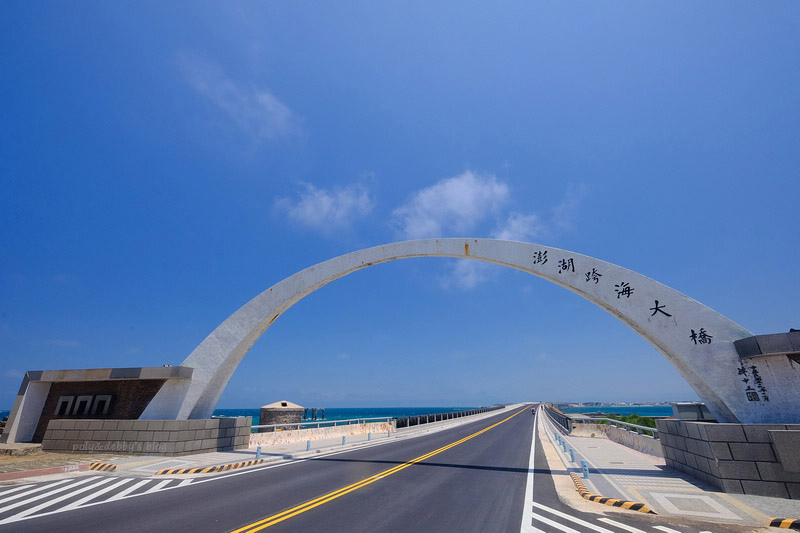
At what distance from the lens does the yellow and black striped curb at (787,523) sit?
660cm

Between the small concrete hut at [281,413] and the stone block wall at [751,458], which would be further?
the small concrete hut at [281,413]

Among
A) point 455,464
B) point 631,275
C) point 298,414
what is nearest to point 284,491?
point 455,464

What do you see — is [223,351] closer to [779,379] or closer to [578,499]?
[578,499]

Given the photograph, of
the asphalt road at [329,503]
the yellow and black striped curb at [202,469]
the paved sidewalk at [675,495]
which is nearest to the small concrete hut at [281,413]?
the yellow and black striped curb at [202,469]

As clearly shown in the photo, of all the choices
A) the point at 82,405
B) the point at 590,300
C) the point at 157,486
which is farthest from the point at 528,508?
the point at 82,405

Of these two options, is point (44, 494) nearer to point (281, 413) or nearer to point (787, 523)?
point (787, 523)

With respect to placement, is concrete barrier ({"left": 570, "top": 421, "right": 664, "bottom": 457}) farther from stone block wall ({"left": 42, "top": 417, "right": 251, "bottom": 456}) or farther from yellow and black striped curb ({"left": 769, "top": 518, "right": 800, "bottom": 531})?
stone block wall ({"left": 42, "top": 417, "right": 251, "bottom": 456})

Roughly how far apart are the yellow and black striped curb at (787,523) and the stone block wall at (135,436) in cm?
1742

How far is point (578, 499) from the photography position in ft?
29.7

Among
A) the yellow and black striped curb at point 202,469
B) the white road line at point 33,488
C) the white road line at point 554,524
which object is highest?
the yellow and black striped curb at point 202,469

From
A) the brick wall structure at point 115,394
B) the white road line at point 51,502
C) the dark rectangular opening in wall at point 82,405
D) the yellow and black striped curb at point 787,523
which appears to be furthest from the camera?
the dark rectangular opening in wall at point 82,405

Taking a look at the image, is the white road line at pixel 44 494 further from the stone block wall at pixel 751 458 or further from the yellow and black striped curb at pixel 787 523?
the stone block wall at pixel 751 458

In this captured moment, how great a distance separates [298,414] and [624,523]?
27.6m

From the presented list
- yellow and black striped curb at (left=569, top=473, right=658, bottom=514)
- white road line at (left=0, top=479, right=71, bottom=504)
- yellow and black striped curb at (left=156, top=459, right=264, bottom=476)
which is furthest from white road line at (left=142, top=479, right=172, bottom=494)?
yellow and black striped curb at (left=569, top=473, right=658, bottom=514)
